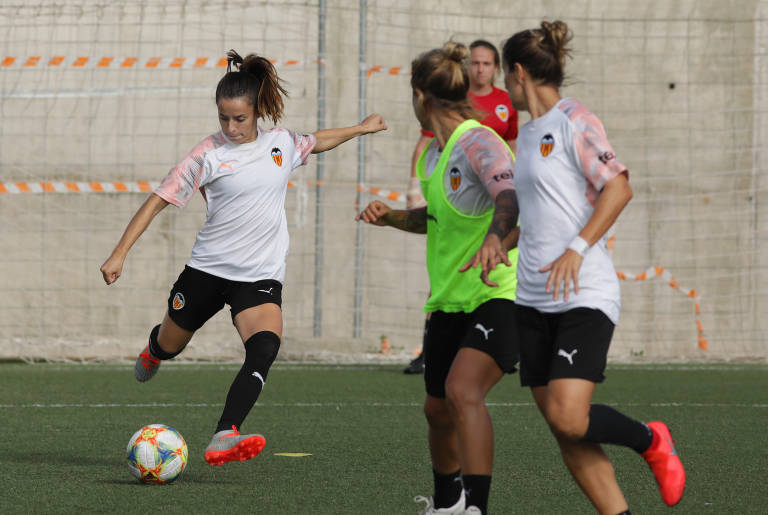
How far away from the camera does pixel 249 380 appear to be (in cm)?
524

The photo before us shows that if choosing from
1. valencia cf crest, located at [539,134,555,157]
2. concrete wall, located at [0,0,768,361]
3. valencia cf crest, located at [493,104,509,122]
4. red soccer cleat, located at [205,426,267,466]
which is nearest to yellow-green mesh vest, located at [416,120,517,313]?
valencia cf crest, located at [539,134,555,157]

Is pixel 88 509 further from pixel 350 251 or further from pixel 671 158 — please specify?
pixel 671 158

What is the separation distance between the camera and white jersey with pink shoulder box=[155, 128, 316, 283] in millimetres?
→ 5586

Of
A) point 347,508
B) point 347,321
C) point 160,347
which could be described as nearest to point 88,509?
point 347,508

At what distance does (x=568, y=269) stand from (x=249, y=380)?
2.08 metres

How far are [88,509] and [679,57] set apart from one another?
959cm

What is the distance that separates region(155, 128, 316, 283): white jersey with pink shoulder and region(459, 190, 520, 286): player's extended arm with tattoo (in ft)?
6.12

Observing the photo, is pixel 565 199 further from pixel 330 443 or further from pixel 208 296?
pixel 330 443

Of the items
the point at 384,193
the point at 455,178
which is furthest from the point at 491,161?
the point at 384,193

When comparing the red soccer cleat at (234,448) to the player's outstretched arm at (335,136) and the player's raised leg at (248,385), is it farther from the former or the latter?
the player's outstretched arm at (335,136)

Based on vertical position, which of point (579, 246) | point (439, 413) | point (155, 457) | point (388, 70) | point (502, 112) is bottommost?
point (155, 457)

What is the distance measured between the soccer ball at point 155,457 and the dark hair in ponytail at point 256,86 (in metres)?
1.54

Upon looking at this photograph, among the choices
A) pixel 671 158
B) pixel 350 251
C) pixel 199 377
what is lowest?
pixel 199 377

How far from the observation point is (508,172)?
4051 millimetres
